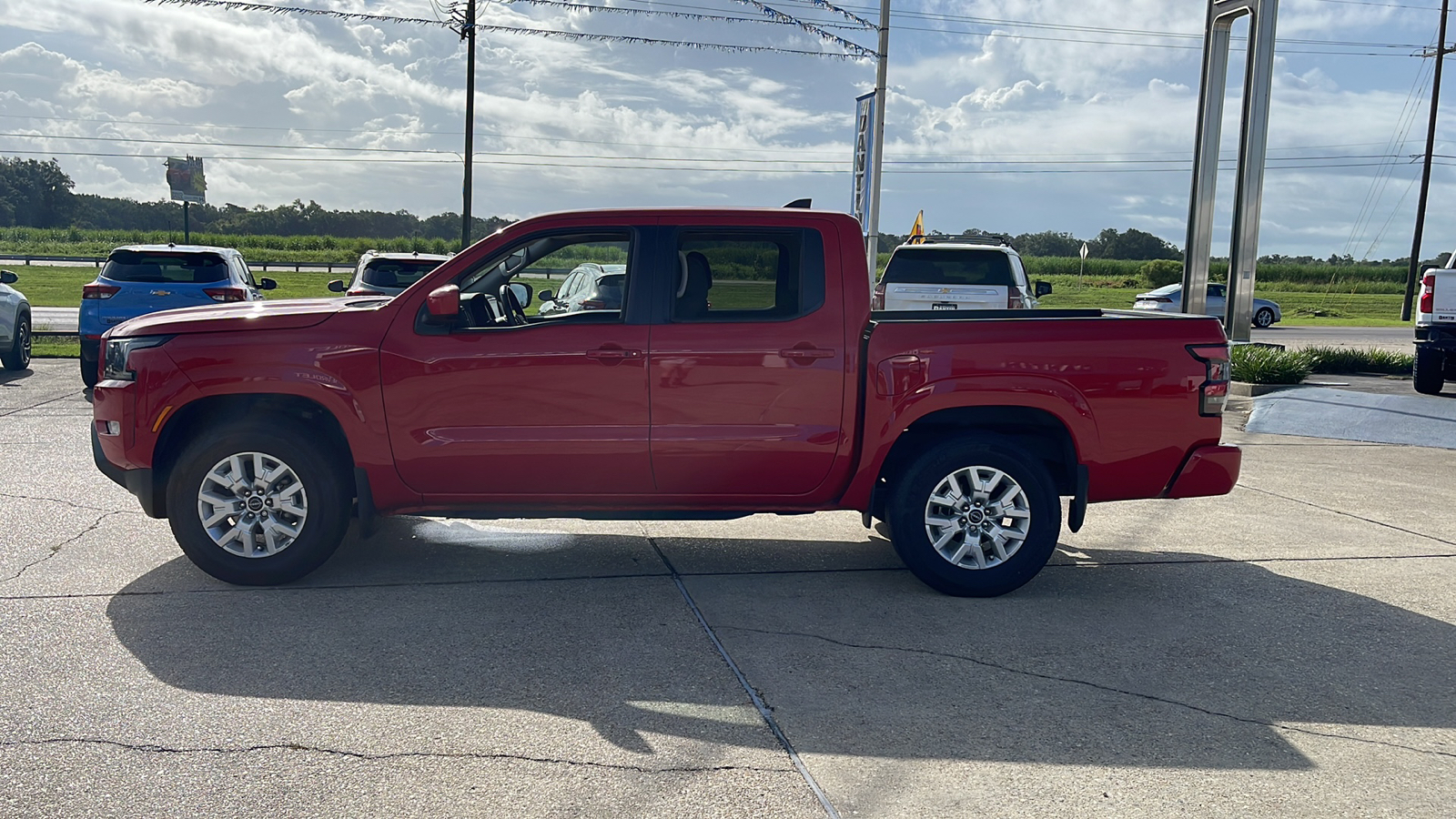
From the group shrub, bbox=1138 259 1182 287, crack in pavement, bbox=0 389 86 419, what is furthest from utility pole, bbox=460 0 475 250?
shrub, bbox=1138 259 1182 287

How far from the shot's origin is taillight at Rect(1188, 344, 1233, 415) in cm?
605

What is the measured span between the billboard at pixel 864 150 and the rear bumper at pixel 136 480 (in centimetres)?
1474

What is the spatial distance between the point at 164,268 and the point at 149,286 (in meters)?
0.38

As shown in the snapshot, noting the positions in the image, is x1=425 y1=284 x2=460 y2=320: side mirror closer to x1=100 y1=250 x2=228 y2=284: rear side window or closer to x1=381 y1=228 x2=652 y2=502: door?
x1=381 y1=228 x2=652 y2=502: door

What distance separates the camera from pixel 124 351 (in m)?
6.04

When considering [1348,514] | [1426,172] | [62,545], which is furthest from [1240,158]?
[1426,172]

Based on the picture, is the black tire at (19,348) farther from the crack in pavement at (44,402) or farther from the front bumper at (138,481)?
the front bumper at (138,481)

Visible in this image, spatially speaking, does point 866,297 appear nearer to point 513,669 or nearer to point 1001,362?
point 1001,362

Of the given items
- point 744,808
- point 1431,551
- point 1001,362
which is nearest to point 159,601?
point 744,808

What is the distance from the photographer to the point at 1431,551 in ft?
23.9

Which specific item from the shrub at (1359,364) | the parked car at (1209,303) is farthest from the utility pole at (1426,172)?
the shrub at (1359,364)

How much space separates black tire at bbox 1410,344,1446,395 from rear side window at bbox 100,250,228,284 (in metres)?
15.1

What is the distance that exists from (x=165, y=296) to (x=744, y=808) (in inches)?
495

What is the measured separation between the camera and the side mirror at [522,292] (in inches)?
256
